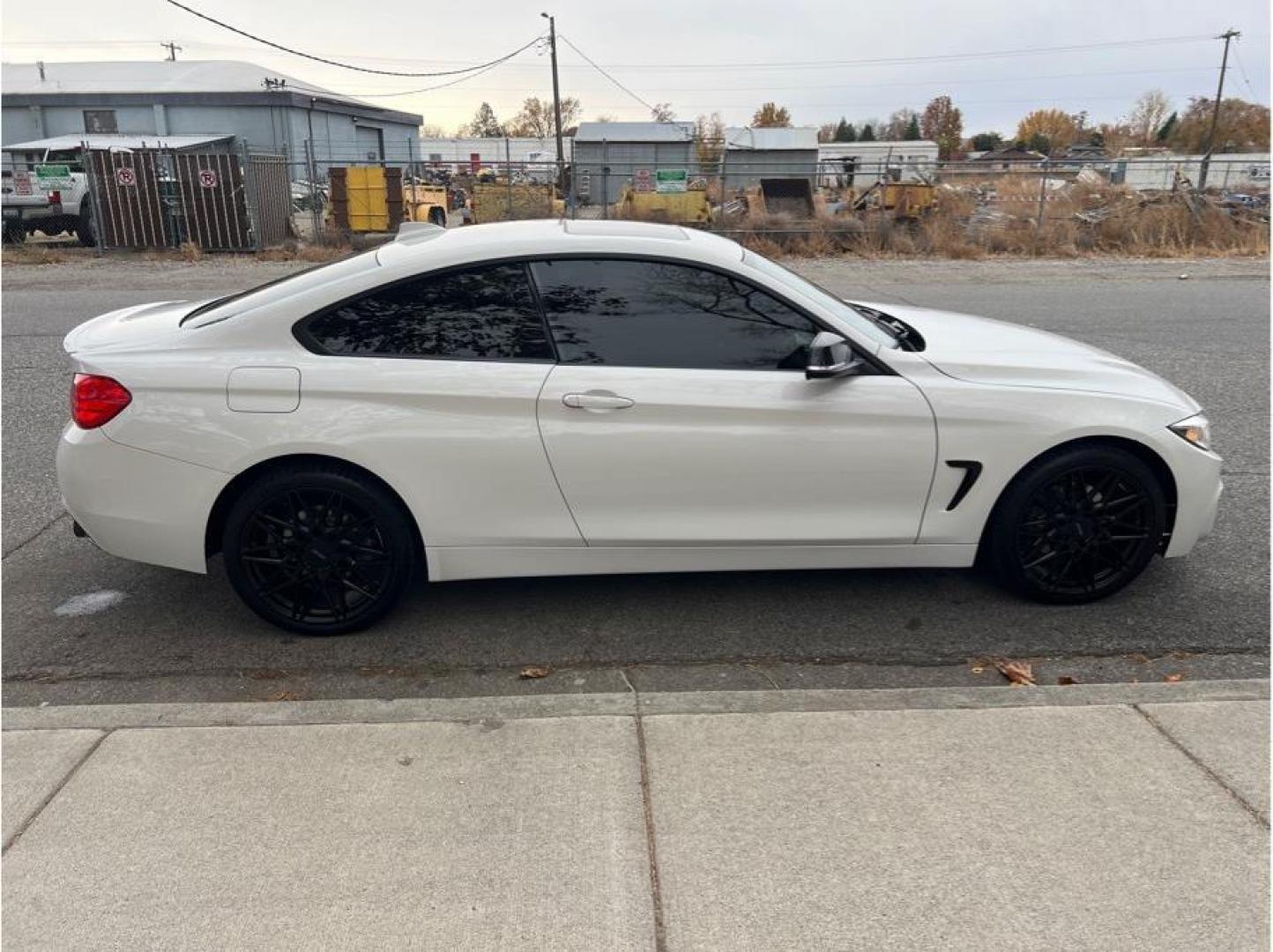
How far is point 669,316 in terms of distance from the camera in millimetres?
3689

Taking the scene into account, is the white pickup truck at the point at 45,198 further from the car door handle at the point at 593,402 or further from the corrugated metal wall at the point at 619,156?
the car door handle at the point at 593,402

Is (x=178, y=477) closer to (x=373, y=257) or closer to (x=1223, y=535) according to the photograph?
(x=373, y=257)

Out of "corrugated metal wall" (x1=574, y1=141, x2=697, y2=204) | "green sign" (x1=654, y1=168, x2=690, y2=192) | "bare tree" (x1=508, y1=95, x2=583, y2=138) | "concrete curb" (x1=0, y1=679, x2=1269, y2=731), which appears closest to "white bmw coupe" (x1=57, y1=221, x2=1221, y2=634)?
"concrete curb" (x1=0, y1=679, x2=1269, y2=731)

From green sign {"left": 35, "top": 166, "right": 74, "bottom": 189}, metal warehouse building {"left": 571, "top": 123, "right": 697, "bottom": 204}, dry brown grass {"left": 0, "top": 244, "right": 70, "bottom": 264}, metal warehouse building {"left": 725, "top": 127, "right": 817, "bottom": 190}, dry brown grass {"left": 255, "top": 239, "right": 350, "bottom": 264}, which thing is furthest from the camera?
metal warehouse building {"left": 571, "top": 123, "right": 697, "bottom": 204}

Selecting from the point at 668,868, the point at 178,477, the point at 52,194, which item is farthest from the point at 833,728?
the point at 52,194

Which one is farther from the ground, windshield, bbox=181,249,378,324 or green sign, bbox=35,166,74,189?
green sign, bbox=35,166,74,189

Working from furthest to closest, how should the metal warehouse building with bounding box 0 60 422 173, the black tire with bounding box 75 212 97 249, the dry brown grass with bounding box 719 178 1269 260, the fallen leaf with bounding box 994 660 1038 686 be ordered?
the metal warehouse building with bounding box 0 60 422 173 → the dry brown grass with bounding box 719 178 1269 260 → the black tire with bounding box 75 212 97 249 → the fallen leaf with bounding box 994 660 1038 686

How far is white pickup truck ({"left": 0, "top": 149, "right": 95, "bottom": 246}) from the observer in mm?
18453

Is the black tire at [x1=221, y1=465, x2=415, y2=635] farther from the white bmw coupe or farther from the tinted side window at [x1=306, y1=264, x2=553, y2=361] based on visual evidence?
the tinted side window at [x1=306, y1=264, x2=553, y2=361]

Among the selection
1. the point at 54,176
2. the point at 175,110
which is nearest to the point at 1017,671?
the point at 54,176

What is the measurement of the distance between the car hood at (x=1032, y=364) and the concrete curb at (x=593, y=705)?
3.87 feet

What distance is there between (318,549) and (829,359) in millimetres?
2056

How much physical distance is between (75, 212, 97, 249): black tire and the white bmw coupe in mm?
17837

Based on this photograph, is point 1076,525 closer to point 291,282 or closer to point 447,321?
point 447,321
